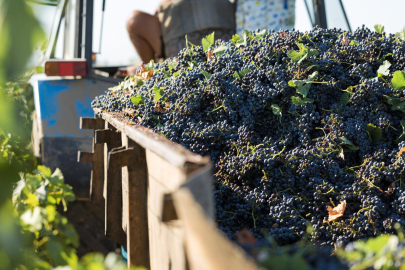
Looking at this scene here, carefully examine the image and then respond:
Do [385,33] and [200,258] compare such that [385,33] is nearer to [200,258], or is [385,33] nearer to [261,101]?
[261,101]

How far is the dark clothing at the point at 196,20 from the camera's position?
3592 millimetres

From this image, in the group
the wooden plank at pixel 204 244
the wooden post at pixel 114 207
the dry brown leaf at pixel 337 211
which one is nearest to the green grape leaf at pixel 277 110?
the dry brown leaf at pixel 337 211

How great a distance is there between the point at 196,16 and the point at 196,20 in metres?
0.04

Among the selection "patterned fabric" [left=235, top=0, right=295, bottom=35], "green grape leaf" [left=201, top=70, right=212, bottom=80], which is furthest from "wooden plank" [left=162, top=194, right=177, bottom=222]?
"patterned fabric" [left=235, top=0, right=295, bottom=35]

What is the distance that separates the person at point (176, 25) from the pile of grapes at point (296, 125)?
1615 mm

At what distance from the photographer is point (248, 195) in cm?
149

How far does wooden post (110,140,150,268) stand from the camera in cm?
135

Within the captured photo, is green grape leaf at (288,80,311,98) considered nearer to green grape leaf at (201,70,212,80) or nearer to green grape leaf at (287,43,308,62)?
green grape leaf at (287,43,308,62)

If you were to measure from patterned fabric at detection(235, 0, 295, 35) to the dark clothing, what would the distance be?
1.00ft

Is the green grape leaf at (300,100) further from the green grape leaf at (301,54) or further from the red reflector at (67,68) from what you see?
the red reflector at (67,68)

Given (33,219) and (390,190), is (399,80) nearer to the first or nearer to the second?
(390,190)

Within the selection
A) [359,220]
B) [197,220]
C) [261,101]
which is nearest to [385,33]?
[261,101]

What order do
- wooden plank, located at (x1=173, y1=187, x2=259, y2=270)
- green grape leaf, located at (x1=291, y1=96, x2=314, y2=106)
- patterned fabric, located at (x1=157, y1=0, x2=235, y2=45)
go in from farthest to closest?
patterned fabric, located at (x1=157, y1=0, x2=235, y2=45) < green grape leaf, located at (x1=291, y1=96, x2=314, y2=106) < wooden plank, located at (x1=173, y1=187, x2=259, y2=270)

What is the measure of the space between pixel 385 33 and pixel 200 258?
1.78 meters
